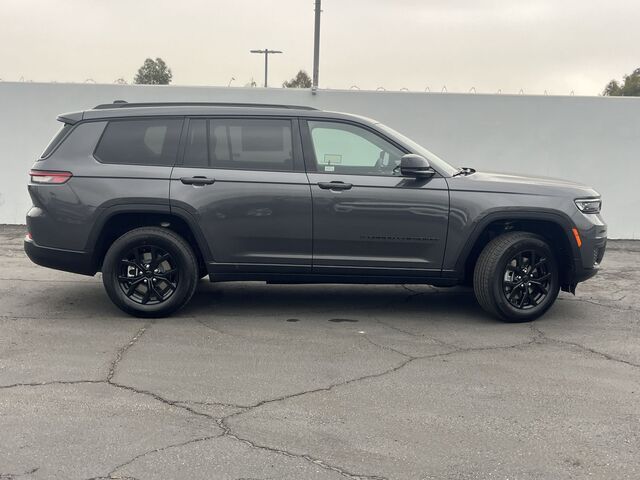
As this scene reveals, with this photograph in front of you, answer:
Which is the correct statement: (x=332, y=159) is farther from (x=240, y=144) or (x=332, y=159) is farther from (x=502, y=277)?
(x=502, y=277)

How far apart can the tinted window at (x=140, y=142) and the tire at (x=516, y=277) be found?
2.96 meters

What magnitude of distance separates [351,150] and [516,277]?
1869 millimetres

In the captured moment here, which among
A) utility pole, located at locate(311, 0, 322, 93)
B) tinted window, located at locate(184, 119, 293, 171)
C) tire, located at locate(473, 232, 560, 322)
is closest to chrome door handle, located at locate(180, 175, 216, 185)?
tinted window, located at locate(184, 119, 293, 171)

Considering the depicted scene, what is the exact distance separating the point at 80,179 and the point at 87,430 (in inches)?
112

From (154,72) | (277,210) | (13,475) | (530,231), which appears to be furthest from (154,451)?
(154,72)

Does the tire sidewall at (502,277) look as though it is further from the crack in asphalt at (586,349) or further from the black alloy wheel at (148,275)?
the black alloy wheel at (148,275)

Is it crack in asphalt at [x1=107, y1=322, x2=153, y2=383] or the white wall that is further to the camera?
the white wall

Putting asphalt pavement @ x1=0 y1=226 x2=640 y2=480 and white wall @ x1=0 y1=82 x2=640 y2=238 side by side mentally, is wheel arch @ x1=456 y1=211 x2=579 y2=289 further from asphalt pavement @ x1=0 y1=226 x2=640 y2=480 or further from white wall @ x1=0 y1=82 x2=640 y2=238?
white wall @ x1=0 y1=82 x2=640 y2=238

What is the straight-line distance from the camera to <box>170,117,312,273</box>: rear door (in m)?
5.94

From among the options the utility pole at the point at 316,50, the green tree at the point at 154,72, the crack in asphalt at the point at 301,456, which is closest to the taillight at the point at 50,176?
the crack in asphalt at the point at 301,456

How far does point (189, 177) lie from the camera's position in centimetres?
595

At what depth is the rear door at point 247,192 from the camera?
594 cm

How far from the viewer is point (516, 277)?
6109 millimetres

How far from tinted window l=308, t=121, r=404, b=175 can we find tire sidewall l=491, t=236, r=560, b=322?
1.26 metres
